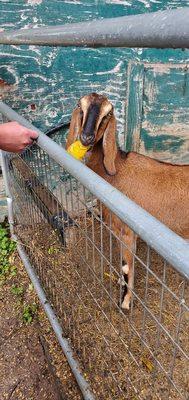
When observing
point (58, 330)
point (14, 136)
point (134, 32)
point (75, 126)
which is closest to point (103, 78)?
point (75, 126)

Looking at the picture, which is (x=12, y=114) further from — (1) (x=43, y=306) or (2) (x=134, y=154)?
(1) (x=43, y=306)

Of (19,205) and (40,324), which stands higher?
(19,205)

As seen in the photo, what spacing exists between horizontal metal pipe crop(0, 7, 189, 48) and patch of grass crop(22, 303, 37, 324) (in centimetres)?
223

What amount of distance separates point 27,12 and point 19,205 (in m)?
1.70

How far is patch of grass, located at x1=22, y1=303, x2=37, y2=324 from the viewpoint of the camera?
3033mm

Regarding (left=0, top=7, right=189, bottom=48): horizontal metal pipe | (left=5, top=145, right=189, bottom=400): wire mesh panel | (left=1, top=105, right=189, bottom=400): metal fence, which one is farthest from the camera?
(left=5, top=145, right=189, bottom=400): wire mesh panel

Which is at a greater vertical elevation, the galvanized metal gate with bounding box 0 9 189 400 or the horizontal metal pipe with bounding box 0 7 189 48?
the horizontal metal pipe with bounding box 0 7 189 48

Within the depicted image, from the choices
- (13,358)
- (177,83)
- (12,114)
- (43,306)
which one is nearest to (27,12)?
(12,114)

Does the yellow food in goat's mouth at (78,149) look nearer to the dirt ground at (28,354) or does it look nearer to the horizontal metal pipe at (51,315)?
the horizontal metal pipe at (51,315)

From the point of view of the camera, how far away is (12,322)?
305 cm

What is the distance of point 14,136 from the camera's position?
185cm

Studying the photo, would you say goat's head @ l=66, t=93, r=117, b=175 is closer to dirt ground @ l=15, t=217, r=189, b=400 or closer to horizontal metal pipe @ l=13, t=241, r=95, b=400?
dirt ground @ l=15, t=217, r=189, b=400

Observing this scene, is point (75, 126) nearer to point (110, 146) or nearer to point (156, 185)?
point (110, 146)

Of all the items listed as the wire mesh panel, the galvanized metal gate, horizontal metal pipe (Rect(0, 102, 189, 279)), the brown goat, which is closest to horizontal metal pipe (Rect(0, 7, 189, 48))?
the galvanized metal gate
